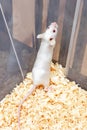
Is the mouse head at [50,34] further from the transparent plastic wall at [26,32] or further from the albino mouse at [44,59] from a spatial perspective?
the transparent plastic wall at [26,32]

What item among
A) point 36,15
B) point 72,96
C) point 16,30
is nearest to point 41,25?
point 36,15

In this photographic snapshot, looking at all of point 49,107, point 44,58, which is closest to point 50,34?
point 44,58

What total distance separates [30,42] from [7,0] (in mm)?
305

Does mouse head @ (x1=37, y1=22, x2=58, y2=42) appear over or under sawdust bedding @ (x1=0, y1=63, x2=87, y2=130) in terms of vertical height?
over

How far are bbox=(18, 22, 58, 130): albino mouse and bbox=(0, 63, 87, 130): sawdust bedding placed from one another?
43mm

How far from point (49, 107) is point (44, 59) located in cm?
23

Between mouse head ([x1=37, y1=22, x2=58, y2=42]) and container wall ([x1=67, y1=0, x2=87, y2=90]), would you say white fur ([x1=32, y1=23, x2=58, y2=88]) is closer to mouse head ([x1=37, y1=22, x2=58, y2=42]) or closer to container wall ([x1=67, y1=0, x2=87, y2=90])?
mouse head ([x1=37, y1=22, x2=58, y2=42])

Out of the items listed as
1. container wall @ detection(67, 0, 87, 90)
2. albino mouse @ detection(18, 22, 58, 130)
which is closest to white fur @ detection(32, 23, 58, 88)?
albino mouse @ detection(18, 22, 58, 130)

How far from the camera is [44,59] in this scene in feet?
Result: 4.27

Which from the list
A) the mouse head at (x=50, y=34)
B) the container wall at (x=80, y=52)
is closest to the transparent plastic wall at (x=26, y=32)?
the container wall at (x=80, y=52)

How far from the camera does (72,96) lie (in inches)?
53.6

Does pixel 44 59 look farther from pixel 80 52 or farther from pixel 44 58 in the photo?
pixel 80 52

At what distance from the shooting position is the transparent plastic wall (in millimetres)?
1210

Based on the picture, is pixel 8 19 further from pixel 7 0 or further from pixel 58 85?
pixel 58 85
